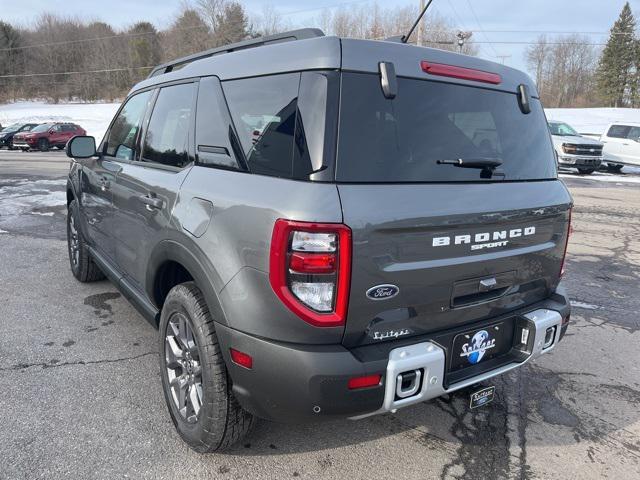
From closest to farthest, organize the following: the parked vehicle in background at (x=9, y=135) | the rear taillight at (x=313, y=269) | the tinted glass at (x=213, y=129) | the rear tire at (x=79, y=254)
A: 1. the rear taillight at (x=313, y=269)
2. the tinted glass at (x=213, y=129)
3. the rear tire at (x=79, y=254)
4. the parked vehicle in background at (x=9, y=135)

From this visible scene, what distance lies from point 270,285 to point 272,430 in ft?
3.92

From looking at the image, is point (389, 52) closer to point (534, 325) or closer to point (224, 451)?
point (534, 325)

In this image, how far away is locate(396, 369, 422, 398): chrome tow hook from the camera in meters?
2.05

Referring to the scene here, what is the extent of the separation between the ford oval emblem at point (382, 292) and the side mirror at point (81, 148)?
3.23 meters

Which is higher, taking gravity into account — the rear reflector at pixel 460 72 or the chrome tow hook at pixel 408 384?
the rear reflector at pixel 460 72

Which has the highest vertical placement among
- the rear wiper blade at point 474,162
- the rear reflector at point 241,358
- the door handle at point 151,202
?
the rear wiper blade at point 474,162

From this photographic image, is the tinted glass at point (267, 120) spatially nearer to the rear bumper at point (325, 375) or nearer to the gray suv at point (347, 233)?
the gray suv at point (347, 233)

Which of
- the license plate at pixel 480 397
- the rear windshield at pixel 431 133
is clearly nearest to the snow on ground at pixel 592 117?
the rear windshield at pixel 431 133

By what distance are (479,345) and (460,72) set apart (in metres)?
1.34

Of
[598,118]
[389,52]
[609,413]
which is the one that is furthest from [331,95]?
[598,118]

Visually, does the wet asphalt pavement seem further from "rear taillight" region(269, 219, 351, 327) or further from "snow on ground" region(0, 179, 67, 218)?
"snow on ground" region(0, 179, 67, 218)

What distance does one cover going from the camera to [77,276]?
17.2 ft

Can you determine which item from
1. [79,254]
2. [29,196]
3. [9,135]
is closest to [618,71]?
[9,135]

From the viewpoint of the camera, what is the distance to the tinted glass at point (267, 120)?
2.09 meters
